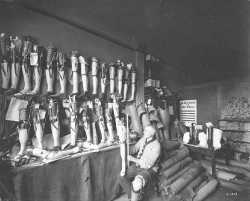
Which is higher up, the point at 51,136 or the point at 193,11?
the point at 193,11

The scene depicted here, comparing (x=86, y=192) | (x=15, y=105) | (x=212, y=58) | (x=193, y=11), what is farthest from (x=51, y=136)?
(x=212, y=58)

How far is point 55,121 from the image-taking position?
304 centimetres

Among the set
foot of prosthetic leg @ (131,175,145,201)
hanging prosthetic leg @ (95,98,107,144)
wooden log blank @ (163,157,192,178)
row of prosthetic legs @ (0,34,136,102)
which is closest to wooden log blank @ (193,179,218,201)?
wooden log blank @ (163,157,192,178)

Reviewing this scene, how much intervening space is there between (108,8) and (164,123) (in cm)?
329

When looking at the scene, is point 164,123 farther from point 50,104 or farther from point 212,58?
point 50,104

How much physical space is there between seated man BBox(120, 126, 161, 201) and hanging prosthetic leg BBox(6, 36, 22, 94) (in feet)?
7.31

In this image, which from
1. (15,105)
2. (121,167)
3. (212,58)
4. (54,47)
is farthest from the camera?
(212,58)

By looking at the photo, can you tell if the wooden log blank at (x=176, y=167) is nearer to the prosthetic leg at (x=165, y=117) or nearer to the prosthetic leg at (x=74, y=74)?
the prosthetic leg at (x=165, y=117)

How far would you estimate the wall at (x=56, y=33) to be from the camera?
116 inches

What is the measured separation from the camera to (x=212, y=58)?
17.4 ft

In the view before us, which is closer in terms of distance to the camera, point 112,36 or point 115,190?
point 115,190

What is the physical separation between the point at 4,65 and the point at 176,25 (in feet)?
10.4

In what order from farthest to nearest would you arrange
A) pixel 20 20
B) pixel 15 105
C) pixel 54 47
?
pixel 54 47 < pixel 20 20 < pixel 15 105

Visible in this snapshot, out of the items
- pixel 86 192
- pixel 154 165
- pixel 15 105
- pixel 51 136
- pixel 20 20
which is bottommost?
pixel 86 192
